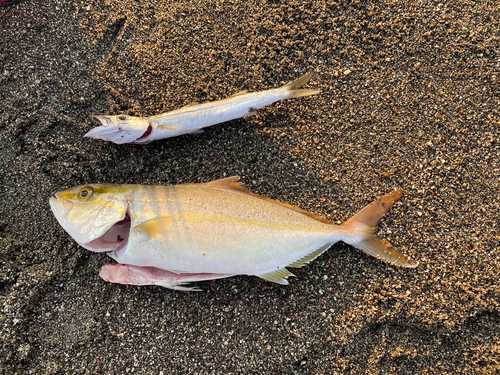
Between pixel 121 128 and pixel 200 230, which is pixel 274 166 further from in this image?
pixel 121 128

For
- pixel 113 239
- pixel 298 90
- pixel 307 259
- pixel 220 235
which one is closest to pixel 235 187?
pixel 220 235

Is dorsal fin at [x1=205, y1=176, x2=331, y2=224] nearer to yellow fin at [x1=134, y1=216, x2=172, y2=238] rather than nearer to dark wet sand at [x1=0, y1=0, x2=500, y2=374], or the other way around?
dark wet sand at [x1=0, y1=0, x2=500, y2=374]

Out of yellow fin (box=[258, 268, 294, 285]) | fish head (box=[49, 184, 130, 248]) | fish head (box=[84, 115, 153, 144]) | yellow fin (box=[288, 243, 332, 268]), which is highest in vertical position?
fish head (box=[84, 115, 153, 144])

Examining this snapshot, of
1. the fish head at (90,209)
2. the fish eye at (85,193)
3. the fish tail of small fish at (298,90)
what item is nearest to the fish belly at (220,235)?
the fish head at (90,209)

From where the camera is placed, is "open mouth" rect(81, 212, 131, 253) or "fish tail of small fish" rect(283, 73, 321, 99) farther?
"fish tail of small fish" rect(283, 73, 321, 99)

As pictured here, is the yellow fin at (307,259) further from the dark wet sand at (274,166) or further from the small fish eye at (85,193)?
the small fish eye at (85,193)

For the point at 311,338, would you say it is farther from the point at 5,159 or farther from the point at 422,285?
the point at 5,159

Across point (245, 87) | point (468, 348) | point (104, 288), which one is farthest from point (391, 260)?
point (104, 288)

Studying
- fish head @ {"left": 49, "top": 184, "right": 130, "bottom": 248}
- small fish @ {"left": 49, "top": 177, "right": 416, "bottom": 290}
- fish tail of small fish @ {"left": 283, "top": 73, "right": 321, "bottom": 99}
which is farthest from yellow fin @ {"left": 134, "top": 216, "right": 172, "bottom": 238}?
fish tail of small fish @ {"left": 283, "top": 73, "right": 321, "bottom": 99}
